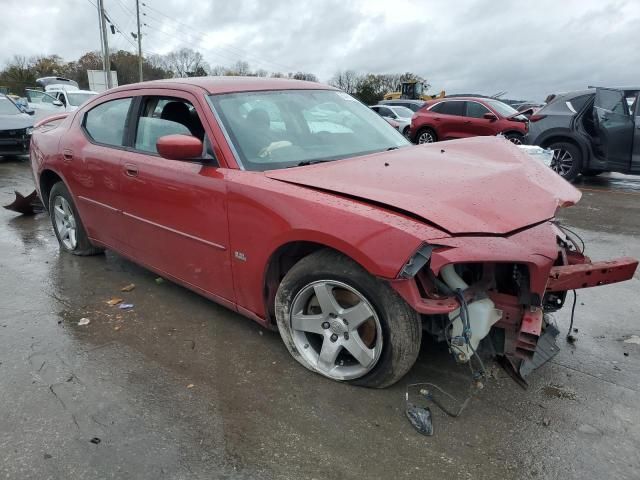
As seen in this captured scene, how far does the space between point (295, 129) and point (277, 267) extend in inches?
38.7

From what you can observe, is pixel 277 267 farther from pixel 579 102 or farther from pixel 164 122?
pixel 579 102

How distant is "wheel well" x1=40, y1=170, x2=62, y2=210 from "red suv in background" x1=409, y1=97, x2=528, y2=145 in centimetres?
980

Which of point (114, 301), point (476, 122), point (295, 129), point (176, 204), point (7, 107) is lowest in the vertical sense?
point (114, 301)

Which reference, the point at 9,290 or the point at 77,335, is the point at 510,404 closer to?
the point at 77,335

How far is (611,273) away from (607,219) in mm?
4811

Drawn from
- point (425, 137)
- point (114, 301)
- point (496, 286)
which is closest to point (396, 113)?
point (425, 137)

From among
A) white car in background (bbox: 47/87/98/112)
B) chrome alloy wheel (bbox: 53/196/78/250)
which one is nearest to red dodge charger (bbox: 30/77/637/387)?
chrome alloy wheel (bbox: 53/196/78/250)

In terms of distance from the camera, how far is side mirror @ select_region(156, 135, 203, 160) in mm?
2863

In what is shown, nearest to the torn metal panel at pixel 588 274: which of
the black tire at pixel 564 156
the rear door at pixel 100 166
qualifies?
the rear door at pixel 100 166

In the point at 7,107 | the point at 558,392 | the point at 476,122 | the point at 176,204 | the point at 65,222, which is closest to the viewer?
the point at 558,392

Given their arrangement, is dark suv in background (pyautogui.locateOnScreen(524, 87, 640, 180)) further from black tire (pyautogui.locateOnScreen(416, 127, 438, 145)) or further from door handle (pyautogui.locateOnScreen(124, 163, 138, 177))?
door handle (pyautogui.locateOnScreen(124, 163, 138, 177))

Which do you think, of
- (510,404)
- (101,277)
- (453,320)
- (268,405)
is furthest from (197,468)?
(101,277)

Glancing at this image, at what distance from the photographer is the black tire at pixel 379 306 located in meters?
2.35

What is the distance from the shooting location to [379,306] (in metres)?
2.38
